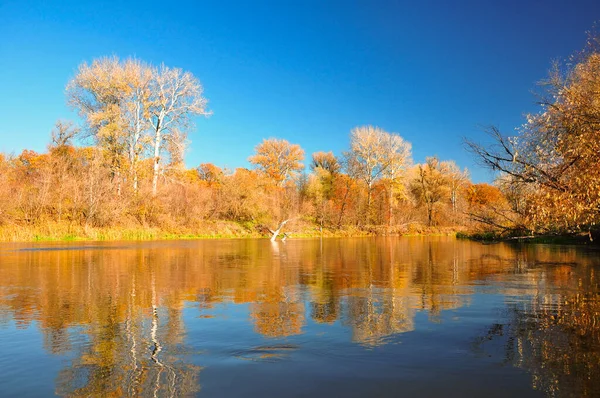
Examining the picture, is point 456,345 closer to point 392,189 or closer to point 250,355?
point 250,355

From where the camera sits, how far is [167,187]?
42.1m

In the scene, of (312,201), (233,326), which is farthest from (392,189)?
(233,326)

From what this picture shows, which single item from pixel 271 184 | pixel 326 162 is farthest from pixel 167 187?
pixel 326 162

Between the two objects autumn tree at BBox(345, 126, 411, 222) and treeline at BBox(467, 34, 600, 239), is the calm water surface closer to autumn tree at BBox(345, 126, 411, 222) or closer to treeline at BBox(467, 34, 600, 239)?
treeline at BBox(467, 34, 600, 239)

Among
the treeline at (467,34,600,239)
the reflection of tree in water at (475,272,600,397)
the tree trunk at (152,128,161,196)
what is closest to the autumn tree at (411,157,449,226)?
the tree trunk at (152,128,161,196)

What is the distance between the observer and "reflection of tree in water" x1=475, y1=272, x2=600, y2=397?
4668 mm

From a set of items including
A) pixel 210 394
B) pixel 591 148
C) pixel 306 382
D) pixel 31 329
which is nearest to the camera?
pixel 210 394

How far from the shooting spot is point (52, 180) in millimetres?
35031

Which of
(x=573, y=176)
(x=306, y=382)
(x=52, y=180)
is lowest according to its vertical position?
(x=306, y=382)

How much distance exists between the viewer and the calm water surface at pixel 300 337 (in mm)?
4695

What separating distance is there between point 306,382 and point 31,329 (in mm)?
4704

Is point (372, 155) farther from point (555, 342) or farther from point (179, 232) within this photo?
point (555, 342)

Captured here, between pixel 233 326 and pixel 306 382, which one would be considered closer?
pixel 306 382

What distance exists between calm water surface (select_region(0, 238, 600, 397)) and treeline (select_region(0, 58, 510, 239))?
1226 cm
